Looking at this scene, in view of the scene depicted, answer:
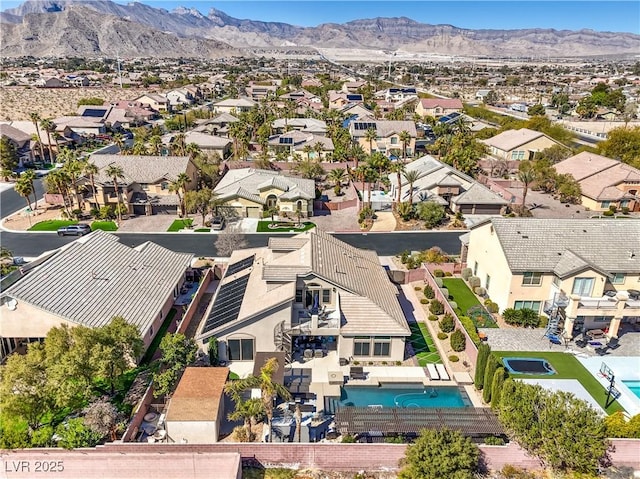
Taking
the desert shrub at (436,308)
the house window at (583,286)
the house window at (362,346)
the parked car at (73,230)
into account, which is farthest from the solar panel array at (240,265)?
the house window at (583,286)

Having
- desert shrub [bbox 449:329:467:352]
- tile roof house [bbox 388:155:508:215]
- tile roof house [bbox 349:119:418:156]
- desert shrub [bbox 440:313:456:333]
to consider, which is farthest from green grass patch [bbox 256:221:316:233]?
tile roof house [bbox 349:119:418:156]

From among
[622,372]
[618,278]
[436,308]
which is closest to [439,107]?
[618,278]

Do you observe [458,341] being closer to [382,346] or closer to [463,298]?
[382,346]

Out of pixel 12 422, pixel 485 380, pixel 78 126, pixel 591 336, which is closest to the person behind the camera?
pixel 12 422

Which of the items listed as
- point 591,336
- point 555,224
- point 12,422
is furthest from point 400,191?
point 12,422

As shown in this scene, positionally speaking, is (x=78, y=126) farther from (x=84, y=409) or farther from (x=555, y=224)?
(x=555, y=224)

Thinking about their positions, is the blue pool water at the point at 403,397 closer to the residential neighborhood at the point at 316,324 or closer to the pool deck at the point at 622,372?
the residential neighborhood at the point at 316,324
